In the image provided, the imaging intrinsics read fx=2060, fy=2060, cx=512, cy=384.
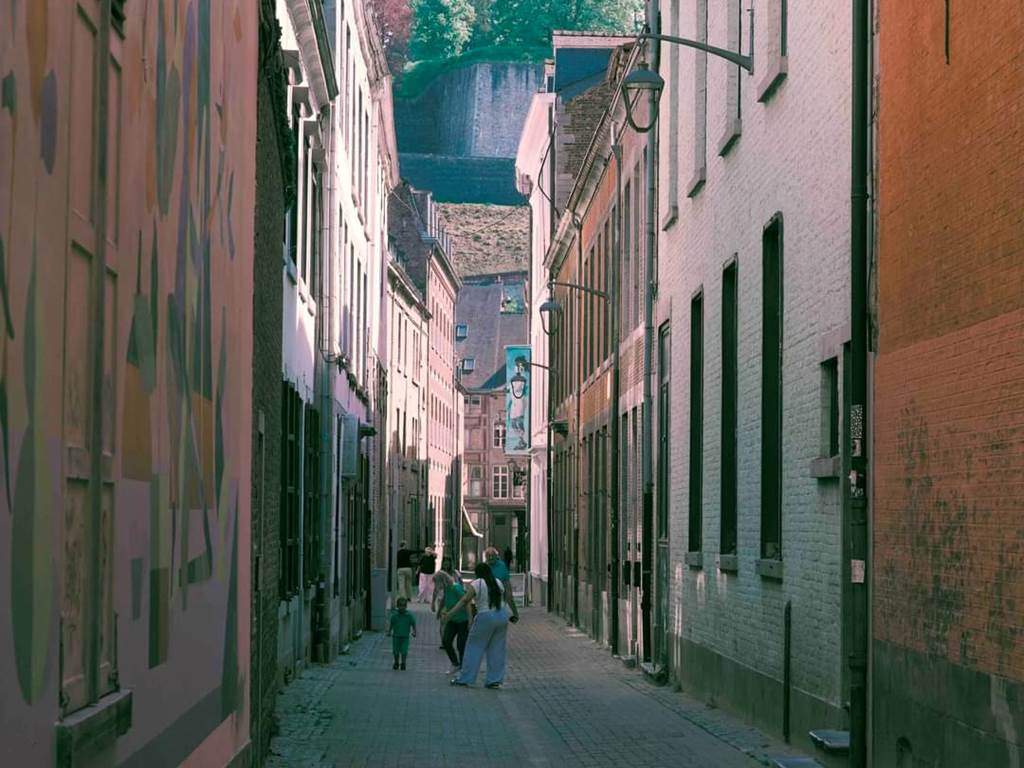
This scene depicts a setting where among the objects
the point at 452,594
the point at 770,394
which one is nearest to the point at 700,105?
the point at 770,394

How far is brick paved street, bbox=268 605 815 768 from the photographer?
15297 millimetres

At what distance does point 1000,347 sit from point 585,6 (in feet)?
495

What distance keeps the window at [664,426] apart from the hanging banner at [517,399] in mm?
33565

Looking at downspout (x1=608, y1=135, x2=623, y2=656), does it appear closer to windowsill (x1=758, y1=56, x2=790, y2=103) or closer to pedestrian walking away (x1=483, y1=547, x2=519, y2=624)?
pedestrian walking away (x1=483, y1=547, x2=519, y2=624)

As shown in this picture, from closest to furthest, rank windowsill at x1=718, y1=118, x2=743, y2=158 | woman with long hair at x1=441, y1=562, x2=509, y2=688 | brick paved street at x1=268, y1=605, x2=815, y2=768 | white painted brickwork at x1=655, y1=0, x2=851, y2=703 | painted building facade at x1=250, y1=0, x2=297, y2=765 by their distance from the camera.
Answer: painted building facade at x1=250, y1=0, x2=297, y2=765 → white painted brickwork at x1=655, y1=0, x2=851, y2=703 → brick paved street at x1=268, y1=605, x2=815, y2=768 → windowsill at x1=718, y1=118, x2=743, y2=158 → woman with long hair at x1=441, y1=562, x2=509, y2=688

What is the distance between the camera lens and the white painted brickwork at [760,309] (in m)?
14.3

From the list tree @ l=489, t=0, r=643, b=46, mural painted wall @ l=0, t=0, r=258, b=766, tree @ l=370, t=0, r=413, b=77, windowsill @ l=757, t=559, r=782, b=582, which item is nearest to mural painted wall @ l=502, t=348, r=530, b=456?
windowsill @ l=757, t=559, r=782, b=582

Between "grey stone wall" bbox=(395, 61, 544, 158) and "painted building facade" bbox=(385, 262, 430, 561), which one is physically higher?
"grey stone wall" bbox=(395, 61, 544, 158)

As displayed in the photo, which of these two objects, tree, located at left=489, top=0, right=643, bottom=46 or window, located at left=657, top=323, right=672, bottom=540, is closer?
window, located at left=657, top=323, right=672, bottom=540

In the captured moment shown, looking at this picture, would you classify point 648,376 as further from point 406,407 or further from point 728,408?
point 406,407

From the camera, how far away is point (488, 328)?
113125 mm

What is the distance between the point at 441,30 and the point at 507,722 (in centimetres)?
15050

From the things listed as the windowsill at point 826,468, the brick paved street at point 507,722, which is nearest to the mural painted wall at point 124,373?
the brick paved street at point 507,722

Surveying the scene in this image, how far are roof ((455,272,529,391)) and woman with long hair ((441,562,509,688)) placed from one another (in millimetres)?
86621
